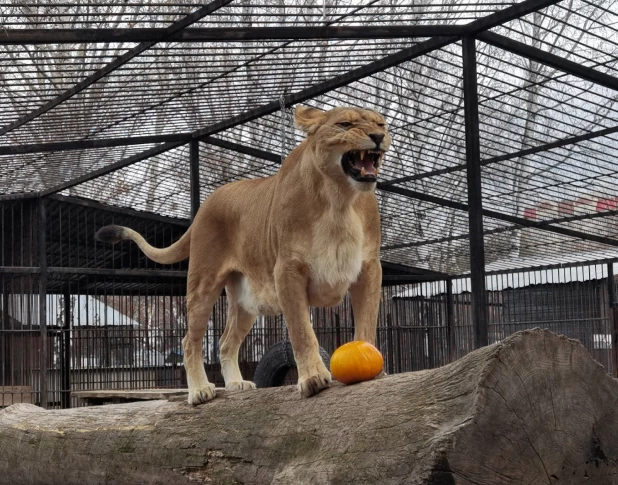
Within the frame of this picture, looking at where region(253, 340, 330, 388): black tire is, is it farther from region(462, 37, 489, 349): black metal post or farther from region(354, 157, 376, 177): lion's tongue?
region(354, 157, 376, 177): lion's tongue

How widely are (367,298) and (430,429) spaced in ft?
4.50

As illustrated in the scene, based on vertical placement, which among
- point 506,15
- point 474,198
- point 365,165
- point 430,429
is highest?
point 506,15

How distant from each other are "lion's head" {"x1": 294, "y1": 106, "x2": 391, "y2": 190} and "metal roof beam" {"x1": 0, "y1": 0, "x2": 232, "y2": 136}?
361cm

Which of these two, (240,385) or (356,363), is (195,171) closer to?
(240,385)

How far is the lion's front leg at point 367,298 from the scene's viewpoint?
496 cm

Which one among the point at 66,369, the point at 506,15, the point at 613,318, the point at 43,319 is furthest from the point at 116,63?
the point at 613,318

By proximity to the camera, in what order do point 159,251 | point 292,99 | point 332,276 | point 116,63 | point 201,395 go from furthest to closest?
point 292,99, point 116,63, point 159,251, point 201,395, point 332,276

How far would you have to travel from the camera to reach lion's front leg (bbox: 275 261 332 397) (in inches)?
182

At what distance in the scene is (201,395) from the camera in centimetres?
541

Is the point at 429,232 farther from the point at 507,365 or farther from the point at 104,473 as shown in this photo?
the point at 507,365

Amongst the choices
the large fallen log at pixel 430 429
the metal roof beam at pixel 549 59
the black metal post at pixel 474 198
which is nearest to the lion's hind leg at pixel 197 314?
the large fallen log at pixel 430 429

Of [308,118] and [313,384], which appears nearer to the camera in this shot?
[313,384]

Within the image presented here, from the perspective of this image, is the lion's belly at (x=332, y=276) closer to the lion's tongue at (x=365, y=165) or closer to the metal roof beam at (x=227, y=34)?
the lion's tongue at (x=365, y=165)

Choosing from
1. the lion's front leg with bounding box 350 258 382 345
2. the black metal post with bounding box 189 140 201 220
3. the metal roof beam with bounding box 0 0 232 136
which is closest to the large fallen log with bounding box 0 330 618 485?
the lion's front leg with bounding box 350 258 382 345
